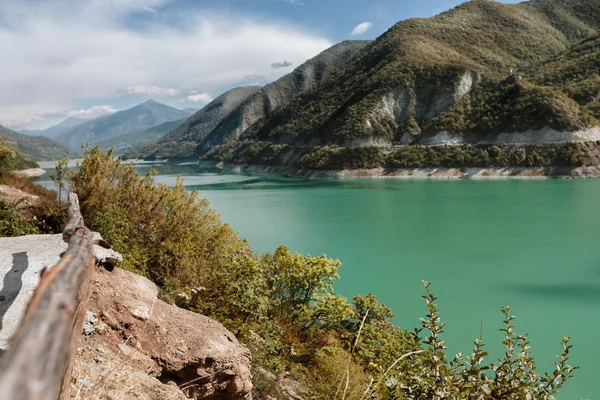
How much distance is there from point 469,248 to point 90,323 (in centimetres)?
2829

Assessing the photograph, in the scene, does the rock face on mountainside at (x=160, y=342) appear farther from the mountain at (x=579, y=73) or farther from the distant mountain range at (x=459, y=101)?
the mountain at (x=579, y=73)

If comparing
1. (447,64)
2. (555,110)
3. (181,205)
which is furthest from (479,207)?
(447,64)

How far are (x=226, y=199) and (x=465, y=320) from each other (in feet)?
144

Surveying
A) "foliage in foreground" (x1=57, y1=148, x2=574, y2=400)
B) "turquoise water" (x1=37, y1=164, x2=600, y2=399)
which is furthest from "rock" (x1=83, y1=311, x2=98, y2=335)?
"turquoise water" (x1=37, y1=164, x2=600, y2=399)

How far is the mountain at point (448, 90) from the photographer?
7962cm

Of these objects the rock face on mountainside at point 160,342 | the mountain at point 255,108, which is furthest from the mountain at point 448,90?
the rock face on mountainside at point 160,342

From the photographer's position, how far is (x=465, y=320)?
17.0 metres

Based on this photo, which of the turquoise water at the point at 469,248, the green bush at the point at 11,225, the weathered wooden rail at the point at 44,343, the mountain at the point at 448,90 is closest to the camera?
the weathered wooden rail at the point at 44,343

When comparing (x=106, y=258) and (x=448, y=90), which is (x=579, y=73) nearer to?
(x=448, y=90)

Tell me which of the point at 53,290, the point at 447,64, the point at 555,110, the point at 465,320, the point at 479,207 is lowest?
the point at 465,320

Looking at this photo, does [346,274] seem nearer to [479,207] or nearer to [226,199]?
[479,207]

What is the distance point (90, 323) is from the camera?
5012mm

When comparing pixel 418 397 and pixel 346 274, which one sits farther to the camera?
pixel 346 274

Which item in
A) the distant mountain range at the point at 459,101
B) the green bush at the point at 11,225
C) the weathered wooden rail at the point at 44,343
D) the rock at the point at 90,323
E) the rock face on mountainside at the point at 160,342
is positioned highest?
the distant mountain range at the point at 459,101
